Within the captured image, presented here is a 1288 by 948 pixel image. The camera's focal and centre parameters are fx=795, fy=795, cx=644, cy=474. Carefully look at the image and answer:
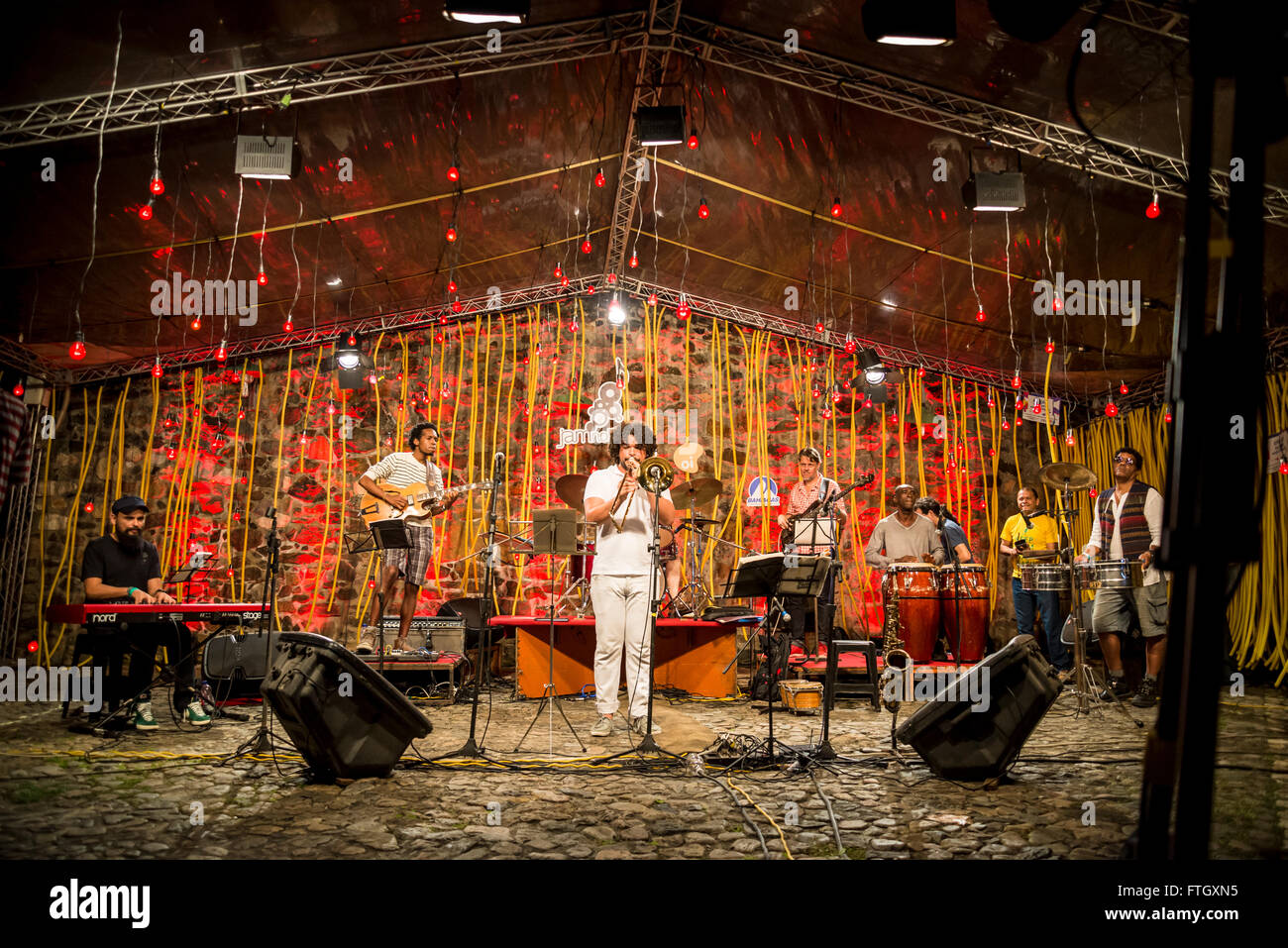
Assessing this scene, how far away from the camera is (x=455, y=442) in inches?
398

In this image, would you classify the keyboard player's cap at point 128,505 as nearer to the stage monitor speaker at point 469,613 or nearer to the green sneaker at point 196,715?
the green sneaker at point 196,715

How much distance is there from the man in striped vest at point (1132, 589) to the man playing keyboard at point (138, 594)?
6.74 meters

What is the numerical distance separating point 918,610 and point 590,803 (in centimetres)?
436

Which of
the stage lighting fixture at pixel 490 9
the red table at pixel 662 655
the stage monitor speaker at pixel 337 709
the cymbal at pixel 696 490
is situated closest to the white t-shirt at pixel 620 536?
the stage monitor speaker at pixel 337 709

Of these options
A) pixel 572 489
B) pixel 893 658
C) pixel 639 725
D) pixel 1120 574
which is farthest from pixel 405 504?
pixel 1120 574

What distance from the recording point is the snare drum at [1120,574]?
5898mm

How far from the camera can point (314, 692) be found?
348 cm

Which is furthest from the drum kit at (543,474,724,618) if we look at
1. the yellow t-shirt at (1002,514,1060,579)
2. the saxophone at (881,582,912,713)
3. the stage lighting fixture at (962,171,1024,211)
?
the yellow t-shirt at (1002,514,1060,579)

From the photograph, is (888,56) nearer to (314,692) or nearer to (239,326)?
(314,692)

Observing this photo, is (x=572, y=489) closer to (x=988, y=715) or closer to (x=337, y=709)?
(x=337, y=709)

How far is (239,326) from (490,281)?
295cm

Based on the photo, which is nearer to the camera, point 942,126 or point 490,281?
point 942,126
